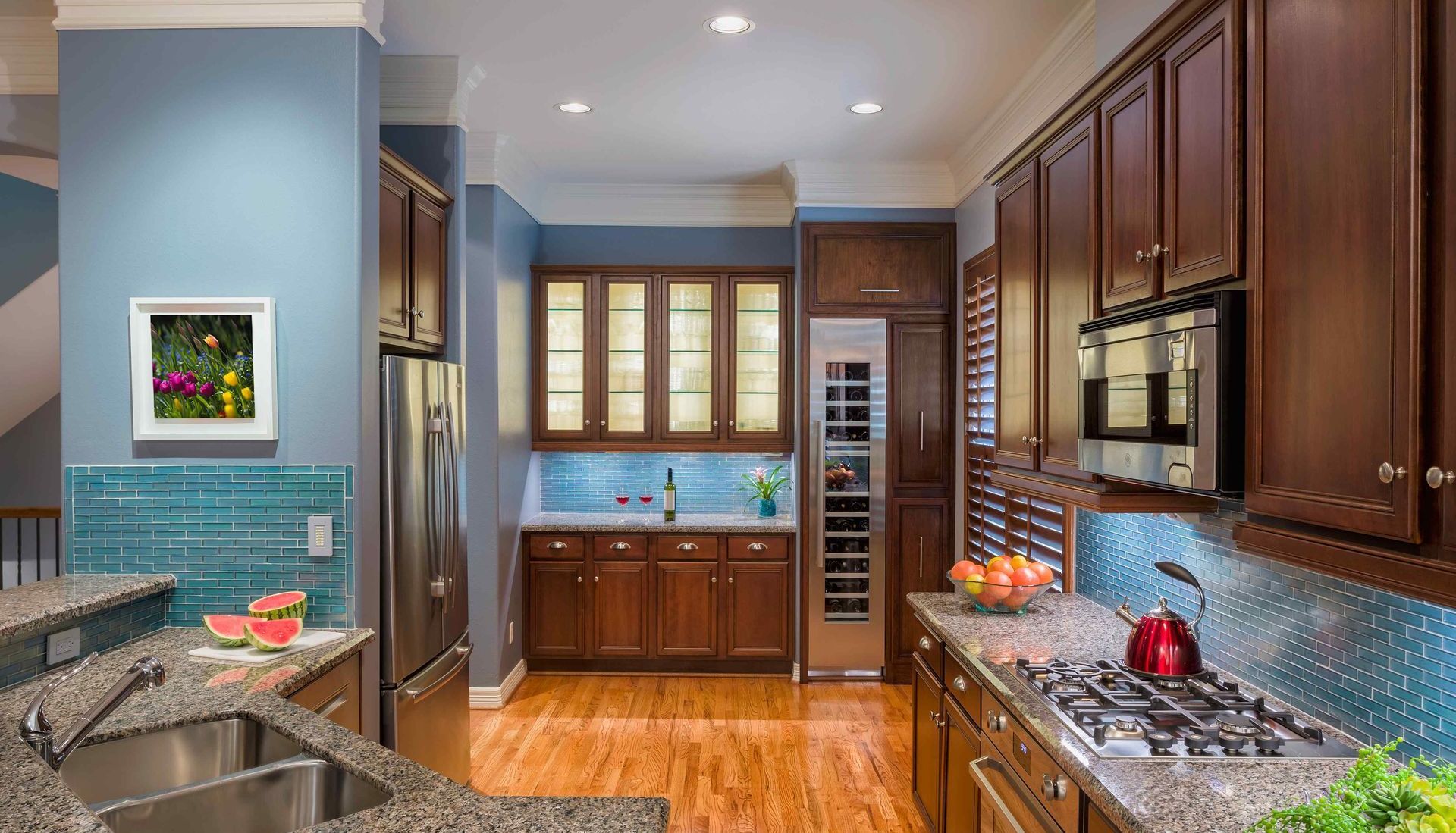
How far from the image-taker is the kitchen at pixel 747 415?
140cm

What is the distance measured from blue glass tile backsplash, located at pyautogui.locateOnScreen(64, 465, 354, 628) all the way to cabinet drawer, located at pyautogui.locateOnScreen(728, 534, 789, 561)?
2.76m

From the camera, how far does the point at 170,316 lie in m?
2.51

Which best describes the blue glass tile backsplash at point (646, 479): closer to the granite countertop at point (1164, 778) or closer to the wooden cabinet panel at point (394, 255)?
the wooden cabinet panel at point (394, 255)

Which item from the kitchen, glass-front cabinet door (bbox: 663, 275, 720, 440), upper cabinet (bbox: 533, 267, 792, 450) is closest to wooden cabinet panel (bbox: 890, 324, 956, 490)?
the kitchen

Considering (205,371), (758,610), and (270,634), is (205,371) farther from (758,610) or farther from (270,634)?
(758,610)

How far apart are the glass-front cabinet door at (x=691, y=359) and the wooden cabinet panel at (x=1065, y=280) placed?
2897 mm

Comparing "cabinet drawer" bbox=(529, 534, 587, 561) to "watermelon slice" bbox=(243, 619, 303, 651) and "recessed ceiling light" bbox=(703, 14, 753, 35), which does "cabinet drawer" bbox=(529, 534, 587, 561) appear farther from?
"recessed ceiling light" bbox=(703, 14, 753, 35)

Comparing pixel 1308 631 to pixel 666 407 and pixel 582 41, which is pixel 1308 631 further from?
pixel 666 407

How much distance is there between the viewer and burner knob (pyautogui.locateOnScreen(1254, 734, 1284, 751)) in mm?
1663

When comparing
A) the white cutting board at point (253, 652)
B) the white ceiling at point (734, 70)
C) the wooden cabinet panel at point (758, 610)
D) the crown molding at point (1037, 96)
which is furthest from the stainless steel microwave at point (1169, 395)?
the wooden cabinet panel at point (758, 610)

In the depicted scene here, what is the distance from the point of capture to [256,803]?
1.55 metres

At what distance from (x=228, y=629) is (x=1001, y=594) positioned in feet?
7.47

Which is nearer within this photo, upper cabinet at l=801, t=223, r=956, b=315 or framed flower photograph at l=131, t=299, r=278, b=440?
framed flower photograph at l=131, t=299, r=278, b=440

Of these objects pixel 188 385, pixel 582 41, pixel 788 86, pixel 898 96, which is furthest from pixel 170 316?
pixel 898 96
